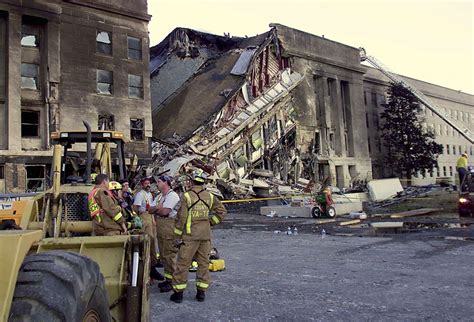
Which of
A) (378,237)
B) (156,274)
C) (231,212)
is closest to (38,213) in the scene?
(156,274)

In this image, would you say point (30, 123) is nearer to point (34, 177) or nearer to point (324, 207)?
point (34, 177)

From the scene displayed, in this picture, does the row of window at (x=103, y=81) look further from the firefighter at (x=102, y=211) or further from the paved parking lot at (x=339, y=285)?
the firefighter at (x=102, y=211)

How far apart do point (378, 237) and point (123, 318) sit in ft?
31.2

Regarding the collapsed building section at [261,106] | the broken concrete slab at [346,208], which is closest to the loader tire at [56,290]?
the broken concrete slab at [346,208]

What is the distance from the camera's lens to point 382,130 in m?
52.4

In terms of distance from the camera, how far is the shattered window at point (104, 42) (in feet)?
86.7

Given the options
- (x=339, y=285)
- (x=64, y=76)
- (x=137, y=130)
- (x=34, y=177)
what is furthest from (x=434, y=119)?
(x=339, y=285)

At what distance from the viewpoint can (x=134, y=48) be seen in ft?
92.0

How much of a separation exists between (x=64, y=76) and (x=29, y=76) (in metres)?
1.81

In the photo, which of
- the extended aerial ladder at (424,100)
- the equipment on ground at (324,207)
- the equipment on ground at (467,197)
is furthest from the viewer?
the extended aerial ladder at (424,100)

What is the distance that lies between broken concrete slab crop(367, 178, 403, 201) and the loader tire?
1022 inches

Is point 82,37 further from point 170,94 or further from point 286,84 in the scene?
point 286,84

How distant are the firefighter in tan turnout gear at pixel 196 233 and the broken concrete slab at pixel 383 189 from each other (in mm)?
22637

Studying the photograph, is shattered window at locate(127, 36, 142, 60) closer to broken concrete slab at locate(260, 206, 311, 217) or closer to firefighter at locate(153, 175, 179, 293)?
broken concrete slab at locate(260, 206, 311, 217)
